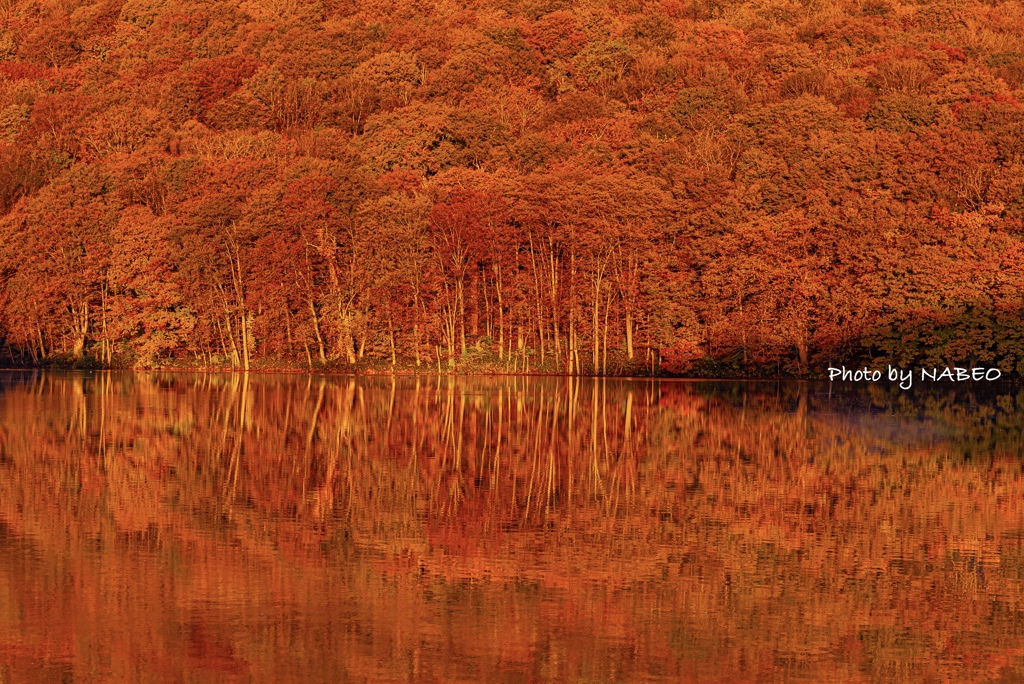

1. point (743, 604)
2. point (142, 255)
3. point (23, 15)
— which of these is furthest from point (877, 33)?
point (743, 604)

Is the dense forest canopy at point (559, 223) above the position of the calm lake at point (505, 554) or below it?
above

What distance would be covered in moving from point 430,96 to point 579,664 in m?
129

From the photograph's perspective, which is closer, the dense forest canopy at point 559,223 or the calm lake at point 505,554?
the calm lake at point 505,554

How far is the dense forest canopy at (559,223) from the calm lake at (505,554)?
43615mm

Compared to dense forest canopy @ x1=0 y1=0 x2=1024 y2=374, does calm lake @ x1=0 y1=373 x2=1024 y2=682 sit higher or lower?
lower

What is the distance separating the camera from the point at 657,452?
3597 cm

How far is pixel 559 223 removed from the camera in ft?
299

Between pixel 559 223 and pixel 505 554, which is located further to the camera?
pixel 559 223

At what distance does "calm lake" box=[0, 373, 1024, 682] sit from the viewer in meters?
15.0

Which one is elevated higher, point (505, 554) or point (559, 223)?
point (559, 223)

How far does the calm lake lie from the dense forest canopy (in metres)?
43.6

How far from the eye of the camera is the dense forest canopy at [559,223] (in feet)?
283

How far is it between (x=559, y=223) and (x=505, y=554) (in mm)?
71195

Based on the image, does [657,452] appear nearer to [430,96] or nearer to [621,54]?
[430,96]
